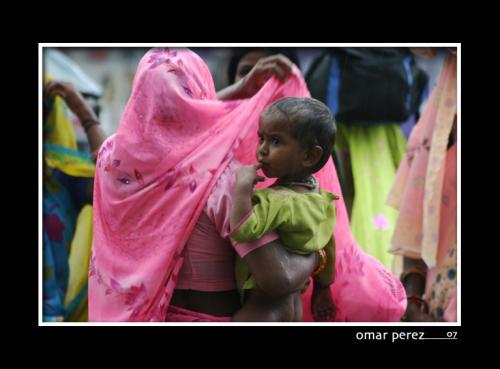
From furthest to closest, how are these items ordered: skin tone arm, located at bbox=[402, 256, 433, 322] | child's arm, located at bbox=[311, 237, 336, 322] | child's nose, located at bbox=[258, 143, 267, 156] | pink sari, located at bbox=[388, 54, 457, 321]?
skin tone arm, located at bbox=[402, 256, 433, 322], pink sari, located at bbox=[388, 54, 457, 321], child's arm, located at bbox=[311, 237, 336, 322], child's nose, located at bbox=[258, 143, 267, 156]

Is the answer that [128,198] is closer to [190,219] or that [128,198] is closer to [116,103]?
[190,219]

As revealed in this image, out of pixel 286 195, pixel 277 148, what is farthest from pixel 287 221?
pixel 277 148

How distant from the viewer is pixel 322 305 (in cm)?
240

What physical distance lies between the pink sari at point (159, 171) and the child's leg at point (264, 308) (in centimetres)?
23

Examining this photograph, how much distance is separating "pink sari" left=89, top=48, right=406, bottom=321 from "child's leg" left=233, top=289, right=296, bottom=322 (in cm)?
23

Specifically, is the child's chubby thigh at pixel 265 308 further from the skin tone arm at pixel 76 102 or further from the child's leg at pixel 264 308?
the skin tone arm at pixel 76 102

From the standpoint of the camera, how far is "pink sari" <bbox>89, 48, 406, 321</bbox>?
2.17 meters

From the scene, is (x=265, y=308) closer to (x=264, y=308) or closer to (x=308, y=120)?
(x=264, y=308)

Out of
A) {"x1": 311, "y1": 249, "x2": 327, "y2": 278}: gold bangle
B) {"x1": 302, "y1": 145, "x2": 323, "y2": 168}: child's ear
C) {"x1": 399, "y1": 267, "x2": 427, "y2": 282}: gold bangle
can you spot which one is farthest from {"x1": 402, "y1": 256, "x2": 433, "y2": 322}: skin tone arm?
{"x1": 302, "y1": 145, "x2": 323, "y2": 168}: child's ear

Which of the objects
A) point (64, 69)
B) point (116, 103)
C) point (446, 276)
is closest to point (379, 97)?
point (446, 276)

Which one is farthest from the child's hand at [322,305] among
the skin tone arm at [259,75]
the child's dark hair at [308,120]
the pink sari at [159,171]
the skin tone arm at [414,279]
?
the skin tone arm at [414,279]

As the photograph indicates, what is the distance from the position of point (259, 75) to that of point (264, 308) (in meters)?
0.76

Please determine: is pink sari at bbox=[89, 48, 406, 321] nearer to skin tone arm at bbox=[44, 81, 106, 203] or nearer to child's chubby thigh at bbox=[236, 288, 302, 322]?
child's chubby thigh at bbox=[236, 288, 302, 322]

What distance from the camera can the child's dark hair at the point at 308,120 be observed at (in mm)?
2066
